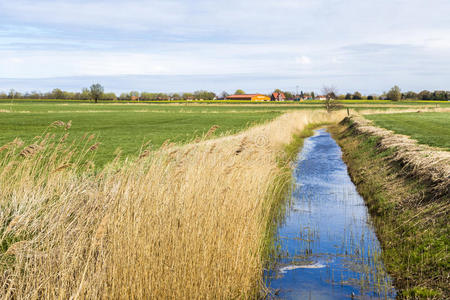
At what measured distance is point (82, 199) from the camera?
289 inches

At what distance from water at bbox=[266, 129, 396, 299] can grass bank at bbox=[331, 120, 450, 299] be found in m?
0.28

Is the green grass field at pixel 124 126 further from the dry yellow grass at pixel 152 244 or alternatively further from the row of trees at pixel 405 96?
the row of trees at pixel 405 96

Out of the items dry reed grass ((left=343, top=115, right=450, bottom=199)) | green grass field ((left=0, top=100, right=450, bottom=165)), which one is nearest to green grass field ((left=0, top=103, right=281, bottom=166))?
green grass field ((left=0, top=100, right=450, bottom=165))

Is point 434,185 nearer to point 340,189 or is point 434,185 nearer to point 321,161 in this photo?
point 340,189

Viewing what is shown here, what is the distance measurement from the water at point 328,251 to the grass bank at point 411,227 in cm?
28

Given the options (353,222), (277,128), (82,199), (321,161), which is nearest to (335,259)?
(353,222)

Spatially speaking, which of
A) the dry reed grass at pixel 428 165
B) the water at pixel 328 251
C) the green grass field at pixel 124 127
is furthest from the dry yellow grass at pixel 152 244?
the dry reed grass at pixel 428 165

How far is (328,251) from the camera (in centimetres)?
898

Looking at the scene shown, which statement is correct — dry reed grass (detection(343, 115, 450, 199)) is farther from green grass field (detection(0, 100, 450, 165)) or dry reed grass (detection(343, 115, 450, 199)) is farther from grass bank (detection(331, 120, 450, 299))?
green grass field (detection(0, 100, 450, 165))

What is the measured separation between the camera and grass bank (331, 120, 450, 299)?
6850mm

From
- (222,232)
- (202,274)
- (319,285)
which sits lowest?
(319,285)

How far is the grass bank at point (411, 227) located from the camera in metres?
6.85

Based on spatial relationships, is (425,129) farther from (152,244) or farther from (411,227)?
(152,244)

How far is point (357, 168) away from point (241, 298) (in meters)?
→ 14.0
